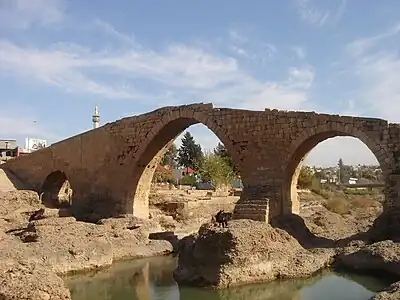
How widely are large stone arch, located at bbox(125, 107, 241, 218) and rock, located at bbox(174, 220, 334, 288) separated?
286 inches

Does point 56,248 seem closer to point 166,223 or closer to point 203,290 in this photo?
point 203,290

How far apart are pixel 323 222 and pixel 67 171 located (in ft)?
41.5

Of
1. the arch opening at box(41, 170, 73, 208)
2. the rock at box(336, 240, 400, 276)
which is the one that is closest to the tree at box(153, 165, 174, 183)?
the arch opening at box(41, 170, 73, 208)

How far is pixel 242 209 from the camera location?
15039 millimetres

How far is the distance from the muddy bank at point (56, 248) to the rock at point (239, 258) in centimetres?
257

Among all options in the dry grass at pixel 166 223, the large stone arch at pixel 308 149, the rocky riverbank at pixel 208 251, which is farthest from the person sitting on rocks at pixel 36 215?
the large stone arch at pixel 308 149

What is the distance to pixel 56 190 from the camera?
25.8 metres

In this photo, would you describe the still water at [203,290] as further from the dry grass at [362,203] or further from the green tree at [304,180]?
the green tree at [304,180]

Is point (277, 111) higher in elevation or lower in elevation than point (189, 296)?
higher

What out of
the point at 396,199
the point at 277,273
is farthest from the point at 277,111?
the point at 277,273

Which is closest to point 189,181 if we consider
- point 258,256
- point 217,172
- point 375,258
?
point 217,172

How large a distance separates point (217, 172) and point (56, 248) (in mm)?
24338

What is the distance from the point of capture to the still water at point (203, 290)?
9312 mm

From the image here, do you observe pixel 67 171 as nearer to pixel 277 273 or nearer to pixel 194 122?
pixel 194 122
